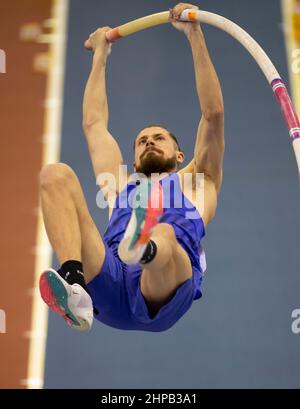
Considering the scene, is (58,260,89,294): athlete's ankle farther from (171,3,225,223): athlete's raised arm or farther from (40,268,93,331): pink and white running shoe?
(171,3,225,223): athlete's raised arm

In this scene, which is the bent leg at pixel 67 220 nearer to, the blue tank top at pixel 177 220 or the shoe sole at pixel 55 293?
the shoe sole at pixel 55 293

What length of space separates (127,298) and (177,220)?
319 mm

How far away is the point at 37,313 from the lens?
3.19 metres

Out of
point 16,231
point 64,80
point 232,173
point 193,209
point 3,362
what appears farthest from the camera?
point 64,80

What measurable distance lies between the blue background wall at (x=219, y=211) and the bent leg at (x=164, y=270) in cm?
87

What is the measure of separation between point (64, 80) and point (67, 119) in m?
0.30

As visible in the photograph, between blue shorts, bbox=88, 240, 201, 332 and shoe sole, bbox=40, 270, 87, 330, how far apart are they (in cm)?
26

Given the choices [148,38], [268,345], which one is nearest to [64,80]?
[148,38]

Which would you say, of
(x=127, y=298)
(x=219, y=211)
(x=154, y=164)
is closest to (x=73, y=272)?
(x=127, y=298)

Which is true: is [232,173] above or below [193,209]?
above

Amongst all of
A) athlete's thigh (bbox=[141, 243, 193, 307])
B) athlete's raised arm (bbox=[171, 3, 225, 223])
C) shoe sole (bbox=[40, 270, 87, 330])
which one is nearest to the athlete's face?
athlete's raised arm (bbox=[171, 3, 225, 223])

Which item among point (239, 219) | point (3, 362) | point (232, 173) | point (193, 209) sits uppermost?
point (232, 173)

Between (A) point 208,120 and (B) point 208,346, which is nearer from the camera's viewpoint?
(A) point 208,120

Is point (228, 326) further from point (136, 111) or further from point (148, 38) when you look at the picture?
point (148, 38)
